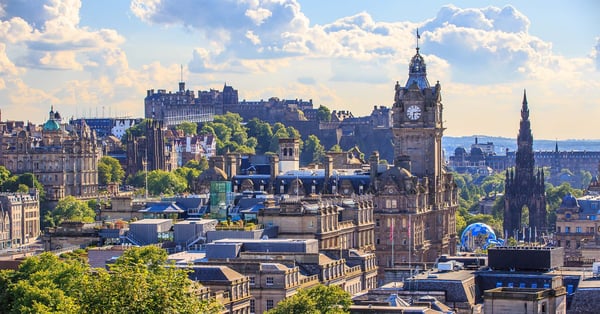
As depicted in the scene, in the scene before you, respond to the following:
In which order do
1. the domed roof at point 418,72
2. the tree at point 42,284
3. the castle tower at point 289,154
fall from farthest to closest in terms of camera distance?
the castle tower at point 289,154
the domed roof at point 418,72
the tree at point 42,284

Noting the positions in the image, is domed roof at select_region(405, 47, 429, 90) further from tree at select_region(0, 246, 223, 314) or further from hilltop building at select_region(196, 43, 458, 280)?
tree at select_region(0, 246, 223, 314)

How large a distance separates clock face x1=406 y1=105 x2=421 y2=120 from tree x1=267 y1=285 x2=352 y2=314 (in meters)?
79.3

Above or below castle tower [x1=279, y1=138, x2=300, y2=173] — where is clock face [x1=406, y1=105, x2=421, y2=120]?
above

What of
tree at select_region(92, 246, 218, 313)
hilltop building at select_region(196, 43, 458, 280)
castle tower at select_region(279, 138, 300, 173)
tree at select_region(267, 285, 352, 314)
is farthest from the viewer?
castle tower at select_region(279, 138, 300, 173)

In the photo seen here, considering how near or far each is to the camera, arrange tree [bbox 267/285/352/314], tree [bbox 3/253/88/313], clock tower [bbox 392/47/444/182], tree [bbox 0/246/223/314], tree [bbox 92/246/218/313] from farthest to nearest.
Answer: clock tower [bbox 392/47/444/182], tree [bbox 3/253/88/313], tree [bbox 267/285/352/314], tree [bbox 0/246/223/314], tree [bbox 92/246/218/313]

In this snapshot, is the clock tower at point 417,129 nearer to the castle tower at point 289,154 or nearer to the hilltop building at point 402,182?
the hilltop building at point 402,182

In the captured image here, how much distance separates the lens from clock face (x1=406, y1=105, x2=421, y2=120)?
18225 cm

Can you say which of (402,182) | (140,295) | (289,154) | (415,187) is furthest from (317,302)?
(289,154)

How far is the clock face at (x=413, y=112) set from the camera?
18225 cm

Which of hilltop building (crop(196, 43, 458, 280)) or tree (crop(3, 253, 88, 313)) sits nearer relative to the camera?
tree (crop(3, 253, 88, 313))

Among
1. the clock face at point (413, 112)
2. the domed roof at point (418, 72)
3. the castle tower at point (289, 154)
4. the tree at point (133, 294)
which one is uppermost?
the domed roof at point (418, 72)

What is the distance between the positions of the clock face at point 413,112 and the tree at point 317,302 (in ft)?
260

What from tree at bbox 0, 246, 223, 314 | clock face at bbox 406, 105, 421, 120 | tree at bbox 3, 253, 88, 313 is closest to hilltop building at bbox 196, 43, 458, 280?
clock face at bbox 406, 105, 421, 120

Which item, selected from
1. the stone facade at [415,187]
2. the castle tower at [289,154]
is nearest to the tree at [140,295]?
the stone facade at [415,187]
